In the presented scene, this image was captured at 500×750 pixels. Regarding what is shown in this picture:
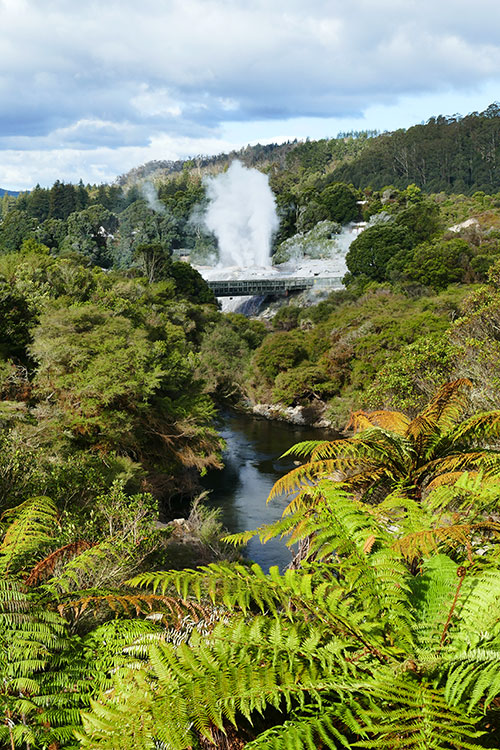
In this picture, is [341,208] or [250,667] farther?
[341,208]

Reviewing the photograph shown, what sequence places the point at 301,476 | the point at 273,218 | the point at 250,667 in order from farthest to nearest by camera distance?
the point at 273,218, the point at 301,476, the point at 250,667

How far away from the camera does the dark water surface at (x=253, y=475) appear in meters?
13.4

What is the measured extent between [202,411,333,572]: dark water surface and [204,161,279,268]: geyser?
143ft

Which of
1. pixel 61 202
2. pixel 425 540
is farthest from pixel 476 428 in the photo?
pixel 61 202

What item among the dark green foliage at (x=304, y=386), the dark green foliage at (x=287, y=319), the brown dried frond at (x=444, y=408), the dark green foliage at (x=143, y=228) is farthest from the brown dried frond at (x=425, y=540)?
the dark green foliage at (x=143, y=228)

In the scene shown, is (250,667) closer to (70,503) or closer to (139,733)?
(139,733)

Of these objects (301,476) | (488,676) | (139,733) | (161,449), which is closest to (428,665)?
(488,676)

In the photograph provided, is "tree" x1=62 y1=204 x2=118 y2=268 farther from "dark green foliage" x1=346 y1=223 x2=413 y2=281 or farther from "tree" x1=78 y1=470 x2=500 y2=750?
"tree" x1=78 y1=470 x2=500 y2=750

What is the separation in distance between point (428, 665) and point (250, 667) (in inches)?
24.7

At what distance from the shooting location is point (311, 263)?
206 ft

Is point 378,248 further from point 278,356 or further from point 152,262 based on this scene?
point 278,356

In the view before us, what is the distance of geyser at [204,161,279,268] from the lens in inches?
2719

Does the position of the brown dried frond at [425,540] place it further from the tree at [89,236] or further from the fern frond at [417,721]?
the tree at [89,236]

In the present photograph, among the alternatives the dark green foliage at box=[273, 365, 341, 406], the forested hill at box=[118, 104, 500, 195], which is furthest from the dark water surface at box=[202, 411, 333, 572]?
the forested hill at box=[118, 104, 500, 195]
